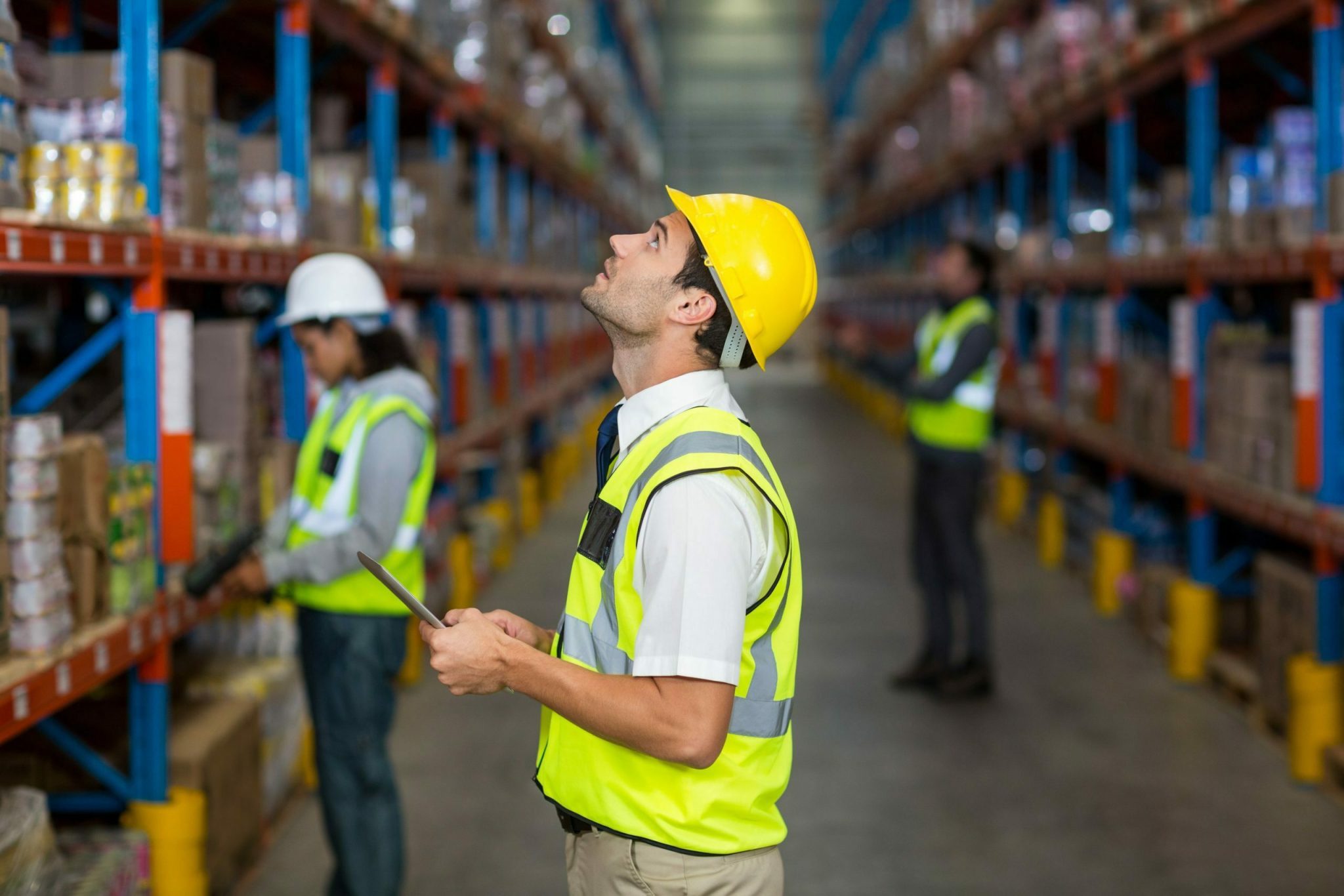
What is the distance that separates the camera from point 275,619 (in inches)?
193

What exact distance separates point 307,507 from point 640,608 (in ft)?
6.41

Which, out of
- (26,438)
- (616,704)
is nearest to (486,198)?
(26,438)

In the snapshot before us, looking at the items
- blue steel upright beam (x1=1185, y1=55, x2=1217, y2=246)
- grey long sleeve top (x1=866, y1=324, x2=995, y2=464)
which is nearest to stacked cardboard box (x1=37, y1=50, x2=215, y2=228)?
grey long sleeve top (x1=866, y1=324, x2=995, y2=464)

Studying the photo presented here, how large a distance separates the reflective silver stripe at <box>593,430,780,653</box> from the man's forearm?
10 centimetres

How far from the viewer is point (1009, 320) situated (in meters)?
10.6

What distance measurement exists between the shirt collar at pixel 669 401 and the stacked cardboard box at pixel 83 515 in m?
1.64

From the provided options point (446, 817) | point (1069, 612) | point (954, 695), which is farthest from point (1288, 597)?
point (446, 817)

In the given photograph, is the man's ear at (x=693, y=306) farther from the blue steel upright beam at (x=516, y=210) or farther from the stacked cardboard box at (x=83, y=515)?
the blue steel upright beam at (x=516, y=210)

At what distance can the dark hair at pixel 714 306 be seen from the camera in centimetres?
202

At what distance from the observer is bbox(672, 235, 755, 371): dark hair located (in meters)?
2.02

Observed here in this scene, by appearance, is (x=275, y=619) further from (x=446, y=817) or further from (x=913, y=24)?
(x=913, y=24)

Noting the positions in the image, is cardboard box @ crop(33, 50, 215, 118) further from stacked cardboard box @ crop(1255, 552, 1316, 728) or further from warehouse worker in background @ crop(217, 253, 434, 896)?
stacked cardboard box @ crop(1255, 552, 1316, 728)

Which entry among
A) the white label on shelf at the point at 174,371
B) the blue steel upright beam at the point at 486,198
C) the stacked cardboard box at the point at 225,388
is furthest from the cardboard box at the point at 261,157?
the blue steel upright beam at the point at 486,198

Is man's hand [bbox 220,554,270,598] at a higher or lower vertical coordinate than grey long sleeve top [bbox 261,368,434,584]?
→ lower
